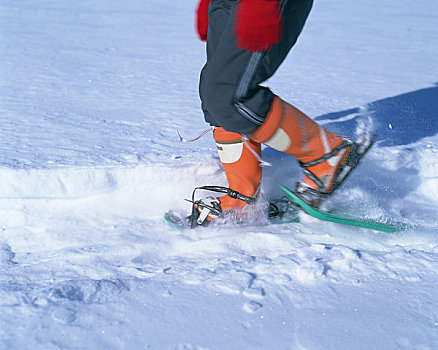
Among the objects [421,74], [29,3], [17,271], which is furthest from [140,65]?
[29,3]

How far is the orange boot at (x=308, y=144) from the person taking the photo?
4.84ft

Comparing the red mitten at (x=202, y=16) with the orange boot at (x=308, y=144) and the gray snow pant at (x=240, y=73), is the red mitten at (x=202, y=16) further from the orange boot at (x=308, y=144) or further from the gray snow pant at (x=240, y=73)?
the orange boot at (x=308, y=144)

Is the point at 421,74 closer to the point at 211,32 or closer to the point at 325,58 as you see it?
the point at 325,58

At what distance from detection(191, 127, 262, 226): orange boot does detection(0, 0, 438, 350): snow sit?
10 cm

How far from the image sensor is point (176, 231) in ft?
5.57

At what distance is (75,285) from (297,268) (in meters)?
0.57

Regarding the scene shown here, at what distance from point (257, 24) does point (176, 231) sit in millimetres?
809

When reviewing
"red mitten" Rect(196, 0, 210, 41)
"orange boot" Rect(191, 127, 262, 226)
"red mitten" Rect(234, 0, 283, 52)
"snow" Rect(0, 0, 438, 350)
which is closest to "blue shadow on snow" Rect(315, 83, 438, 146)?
"snow" Rect(0, 0, 438, 350)

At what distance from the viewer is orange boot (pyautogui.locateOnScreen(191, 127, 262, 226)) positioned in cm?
168

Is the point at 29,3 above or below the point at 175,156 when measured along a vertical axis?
below

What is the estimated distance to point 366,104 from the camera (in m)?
2.85

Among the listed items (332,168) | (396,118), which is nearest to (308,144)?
(332,168)

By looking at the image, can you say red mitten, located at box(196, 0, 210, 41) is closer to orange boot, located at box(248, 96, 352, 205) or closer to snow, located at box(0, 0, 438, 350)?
orange boot, located at box(248, 96, 352, 205)

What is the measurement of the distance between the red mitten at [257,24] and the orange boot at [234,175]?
0.44 meters
